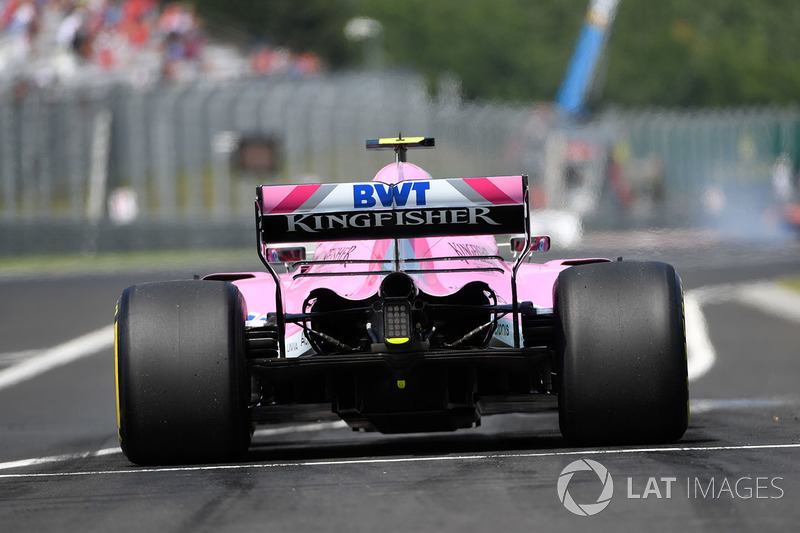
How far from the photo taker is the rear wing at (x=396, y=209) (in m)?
7.88

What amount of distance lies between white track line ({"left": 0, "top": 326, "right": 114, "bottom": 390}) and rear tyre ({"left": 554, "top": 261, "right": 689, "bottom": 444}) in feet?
26.9

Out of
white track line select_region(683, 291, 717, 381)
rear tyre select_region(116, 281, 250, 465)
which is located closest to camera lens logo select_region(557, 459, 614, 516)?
rear tyre select_region(116, 281, 250, 465)

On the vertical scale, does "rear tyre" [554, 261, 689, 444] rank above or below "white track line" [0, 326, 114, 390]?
above

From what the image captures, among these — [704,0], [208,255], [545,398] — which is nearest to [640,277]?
[545,398]

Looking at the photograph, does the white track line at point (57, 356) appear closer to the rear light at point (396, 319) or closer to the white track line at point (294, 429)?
the white track line at point (294, 429)

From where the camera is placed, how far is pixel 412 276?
27.9 feet

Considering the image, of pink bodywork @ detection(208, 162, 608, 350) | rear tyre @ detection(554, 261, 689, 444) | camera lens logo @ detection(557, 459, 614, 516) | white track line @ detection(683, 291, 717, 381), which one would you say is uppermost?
pink bodywork @ detection(208, 162, 608, 350)

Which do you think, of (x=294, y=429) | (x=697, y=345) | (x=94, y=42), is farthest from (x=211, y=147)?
(x=294, y=429)

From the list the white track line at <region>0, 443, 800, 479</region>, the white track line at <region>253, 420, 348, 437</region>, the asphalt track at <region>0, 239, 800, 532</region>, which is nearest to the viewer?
the asphalt track at <region>0, 239, 800, 532</region>

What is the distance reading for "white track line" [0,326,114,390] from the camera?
15743 mm

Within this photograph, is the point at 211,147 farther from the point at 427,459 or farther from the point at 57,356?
the point at 427,459

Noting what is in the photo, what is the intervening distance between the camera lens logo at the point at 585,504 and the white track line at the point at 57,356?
28.9ft

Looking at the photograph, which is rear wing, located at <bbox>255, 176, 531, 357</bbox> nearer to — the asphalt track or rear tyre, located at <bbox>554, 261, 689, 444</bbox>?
rear tyre, located at <bbox>554, 261, 689, 444</bbox>

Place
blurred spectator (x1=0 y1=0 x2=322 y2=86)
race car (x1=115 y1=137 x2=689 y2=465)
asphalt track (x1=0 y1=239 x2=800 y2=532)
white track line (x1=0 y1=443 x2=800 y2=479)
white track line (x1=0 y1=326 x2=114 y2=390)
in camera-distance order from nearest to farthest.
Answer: asphalt track (x1=0 y1=239 x2=800 y2=532), white track line (x1=0 y1=443 x2=800 y2=479), race car (x1=115 y1=137 x2=689 y2=465), white track line (x1=0 y1=326 x2=114 y2=390), blurred spectator (x1=0 y1=0 x2=322 y2=86)
